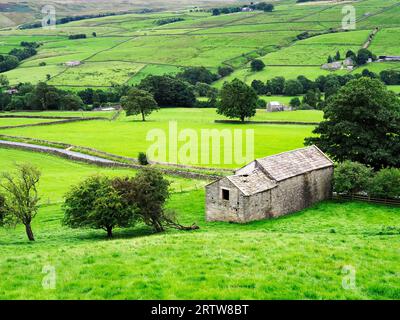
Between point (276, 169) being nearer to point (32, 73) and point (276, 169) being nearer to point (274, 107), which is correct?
point (274, 107)

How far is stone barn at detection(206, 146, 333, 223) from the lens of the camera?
3669 cm

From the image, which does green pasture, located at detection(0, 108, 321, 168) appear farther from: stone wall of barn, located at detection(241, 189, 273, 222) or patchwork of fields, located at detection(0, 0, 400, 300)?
stone wall of barn, located at detection(241, 189, 273, 222)

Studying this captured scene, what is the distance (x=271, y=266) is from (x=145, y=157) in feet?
155

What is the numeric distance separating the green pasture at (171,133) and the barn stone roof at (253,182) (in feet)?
66.7

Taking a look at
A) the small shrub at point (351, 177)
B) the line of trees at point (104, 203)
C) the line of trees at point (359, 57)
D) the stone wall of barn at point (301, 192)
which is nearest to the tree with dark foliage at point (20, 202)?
the line of trees at point (104, 203)

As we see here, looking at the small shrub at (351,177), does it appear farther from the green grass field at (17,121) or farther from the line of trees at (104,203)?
the green grass field at (17,121)

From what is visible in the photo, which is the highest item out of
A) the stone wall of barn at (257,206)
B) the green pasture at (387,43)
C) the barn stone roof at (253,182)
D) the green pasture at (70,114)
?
the green pasture at (387,43)

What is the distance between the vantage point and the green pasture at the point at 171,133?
228 feet

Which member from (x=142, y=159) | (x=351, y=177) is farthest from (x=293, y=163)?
(x=142, y=159)

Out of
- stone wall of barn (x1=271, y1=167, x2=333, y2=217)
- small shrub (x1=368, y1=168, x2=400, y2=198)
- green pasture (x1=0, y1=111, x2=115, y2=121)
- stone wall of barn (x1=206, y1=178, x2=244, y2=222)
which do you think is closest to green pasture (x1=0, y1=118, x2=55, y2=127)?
green pasture (x1=0, y1=111, x2=115, y2=121)

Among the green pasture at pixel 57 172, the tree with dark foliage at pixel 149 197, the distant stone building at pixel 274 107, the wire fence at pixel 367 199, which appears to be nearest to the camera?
the tree with dark foliage at pixel 149 197

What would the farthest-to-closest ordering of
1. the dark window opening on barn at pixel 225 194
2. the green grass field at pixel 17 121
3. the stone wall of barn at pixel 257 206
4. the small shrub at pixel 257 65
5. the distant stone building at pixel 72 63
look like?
the distant stone building at pixel 72 63
the small shrub at pixel 257 65
the green grass field at pixel 17 121
the dark window opening on barn at pixel 225 194
the stone wall of barn at pixel 257 206
